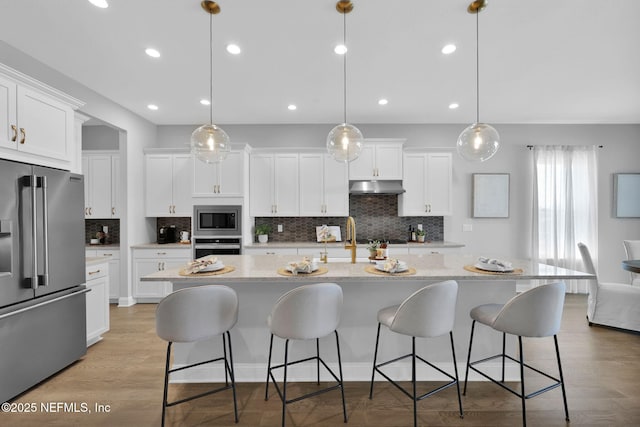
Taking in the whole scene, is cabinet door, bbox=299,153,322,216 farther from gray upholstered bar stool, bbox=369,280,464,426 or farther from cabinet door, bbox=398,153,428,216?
gray upholstered bar stool, bbox=369,280,464,426

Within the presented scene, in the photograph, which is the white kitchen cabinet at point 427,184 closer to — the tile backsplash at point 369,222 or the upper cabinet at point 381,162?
the upper cabinet at point 381,162

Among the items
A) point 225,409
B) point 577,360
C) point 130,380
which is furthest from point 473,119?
point 130,380

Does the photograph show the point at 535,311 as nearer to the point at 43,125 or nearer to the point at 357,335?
the point at 357,335

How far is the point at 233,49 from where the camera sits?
2762mm

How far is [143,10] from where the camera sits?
2.23 metres

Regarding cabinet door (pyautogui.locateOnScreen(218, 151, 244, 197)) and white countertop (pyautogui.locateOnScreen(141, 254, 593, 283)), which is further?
cabinet door (pyautogui.locateOnScreen(218, 151, 244, 197))

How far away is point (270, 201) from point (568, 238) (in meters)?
4.97

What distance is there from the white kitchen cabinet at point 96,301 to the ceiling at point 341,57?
2.16 m

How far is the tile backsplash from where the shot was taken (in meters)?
5.07

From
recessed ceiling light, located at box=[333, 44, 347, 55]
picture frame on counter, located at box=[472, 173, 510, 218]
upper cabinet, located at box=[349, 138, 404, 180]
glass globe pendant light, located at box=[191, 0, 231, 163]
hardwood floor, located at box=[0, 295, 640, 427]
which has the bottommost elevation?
hardwood floor, located at box=[0, 295, 640, 427]

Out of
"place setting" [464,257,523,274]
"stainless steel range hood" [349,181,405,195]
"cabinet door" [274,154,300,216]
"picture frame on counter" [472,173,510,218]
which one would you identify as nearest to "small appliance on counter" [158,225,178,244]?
"cabinet door" [274,154,300,216]

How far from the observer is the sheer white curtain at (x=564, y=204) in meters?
4.89

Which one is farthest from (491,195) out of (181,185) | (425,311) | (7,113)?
(7,113)

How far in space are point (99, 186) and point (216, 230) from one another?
81.6 inches
